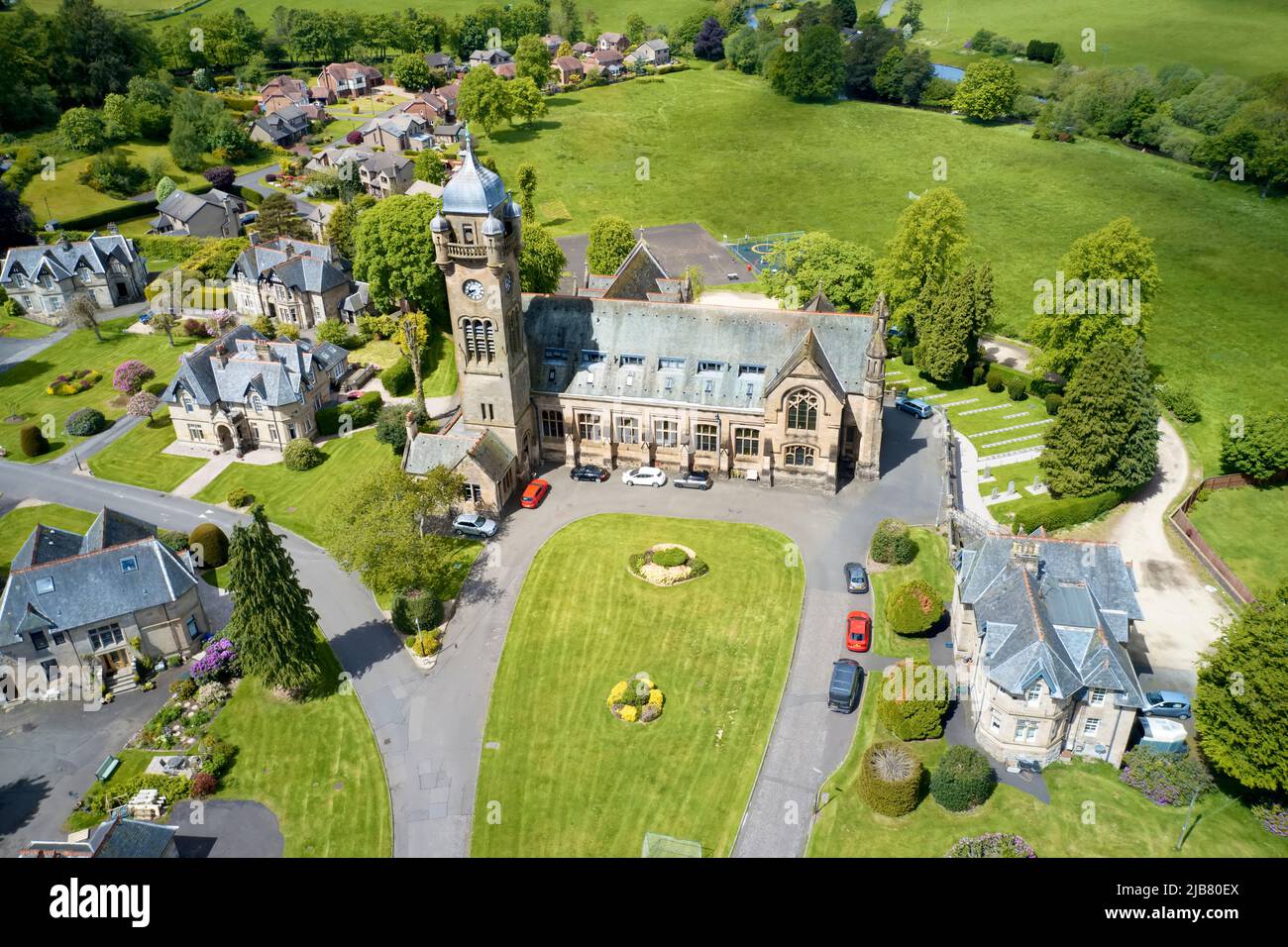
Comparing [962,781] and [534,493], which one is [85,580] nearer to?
[534,493]

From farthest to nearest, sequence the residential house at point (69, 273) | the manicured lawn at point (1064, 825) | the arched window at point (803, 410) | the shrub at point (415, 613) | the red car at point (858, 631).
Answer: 1. the residential house at point (69, 273)
2. the arched window at point (803, 410)
3. the shrub at point (415, 613)
4. the red car at point (858, 631)
5. the manicured lawn at point (1064, 825)

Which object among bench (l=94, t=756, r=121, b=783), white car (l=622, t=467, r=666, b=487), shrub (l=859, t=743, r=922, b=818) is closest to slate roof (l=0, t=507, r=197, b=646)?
bench (l=94, t=756, r=121, b=783)

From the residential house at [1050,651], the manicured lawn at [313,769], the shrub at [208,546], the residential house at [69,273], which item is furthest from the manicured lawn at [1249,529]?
the residential house at [69,273]

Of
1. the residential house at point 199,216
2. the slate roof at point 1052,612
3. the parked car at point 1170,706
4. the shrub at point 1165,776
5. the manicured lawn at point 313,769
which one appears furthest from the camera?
the residential house at point 199,216

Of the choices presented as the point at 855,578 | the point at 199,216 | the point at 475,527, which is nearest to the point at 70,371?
the point at 199,216

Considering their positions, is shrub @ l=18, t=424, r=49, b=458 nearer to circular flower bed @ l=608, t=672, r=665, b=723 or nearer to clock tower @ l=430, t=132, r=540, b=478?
clock tower @ l=430, t=132, r=540, b=478

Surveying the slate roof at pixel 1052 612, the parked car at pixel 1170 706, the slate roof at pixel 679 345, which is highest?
the slate roof at pixel 679 345

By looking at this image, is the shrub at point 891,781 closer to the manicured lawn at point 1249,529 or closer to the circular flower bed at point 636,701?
the circular flower bed at point 636,701

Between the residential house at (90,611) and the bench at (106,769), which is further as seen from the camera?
the residential house at (90,611)
